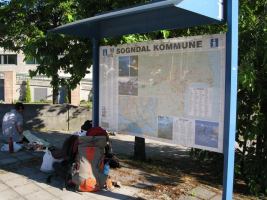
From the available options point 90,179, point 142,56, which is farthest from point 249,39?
point 90,179

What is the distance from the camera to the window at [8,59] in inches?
1688

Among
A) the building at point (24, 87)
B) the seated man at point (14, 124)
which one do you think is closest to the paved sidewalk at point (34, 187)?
the seated man at point (14, 124)

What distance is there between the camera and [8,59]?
43.0 meters

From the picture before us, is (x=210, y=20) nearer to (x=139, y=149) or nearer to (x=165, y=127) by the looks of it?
(x=165, y=127)

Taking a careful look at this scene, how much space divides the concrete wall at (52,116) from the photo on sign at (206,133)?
8684mm

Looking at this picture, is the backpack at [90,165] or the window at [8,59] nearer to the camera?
the backpack at [90,165]

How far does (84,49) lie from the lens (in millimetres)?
8242

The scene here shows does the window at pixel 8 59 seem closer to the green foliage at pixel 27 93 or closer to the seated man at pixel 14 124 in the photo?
the green foliage at pixel 27 93

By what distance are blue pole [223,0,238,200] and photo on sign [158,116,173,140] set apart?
44.3 inches

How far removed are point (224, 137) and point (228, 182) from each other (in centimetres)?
54

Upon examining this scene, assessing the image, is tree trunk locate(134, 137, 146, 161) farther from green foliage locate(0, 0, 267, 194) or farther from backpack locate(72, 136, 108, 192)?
backpack locate(72, 136, 108, 192)

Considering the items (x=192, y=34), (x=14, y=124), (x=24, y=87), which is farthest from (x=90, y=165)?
(x=24, y=87)

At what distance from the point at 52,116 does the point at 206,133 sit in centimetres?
886

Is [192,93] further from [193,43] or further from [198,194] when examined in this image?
[198,194]
